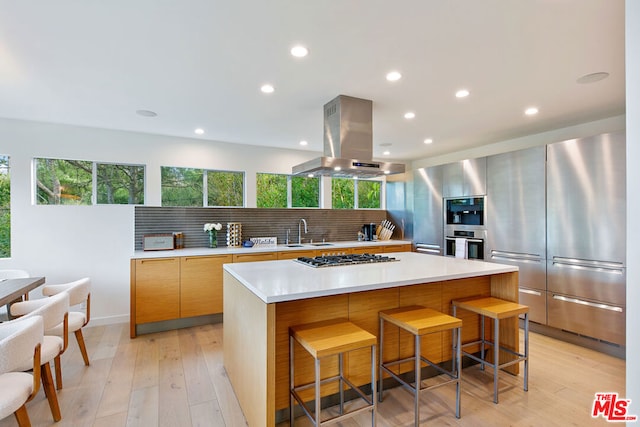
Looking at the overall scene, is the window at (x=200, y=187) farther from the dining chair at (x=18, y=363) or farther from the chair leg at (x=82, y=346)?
the dining chair at (x=18, y=363)

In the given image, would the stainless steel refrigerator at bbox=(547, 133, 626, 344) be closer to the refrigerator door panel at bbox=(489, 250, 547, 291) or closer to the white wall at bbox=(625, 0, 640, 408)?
the refrigerator door panel at bbox=(489, 250, 547, 291)

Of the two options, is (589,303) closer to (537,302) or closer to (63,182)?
(537,302)

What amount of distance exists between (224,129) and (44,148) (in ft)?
6.86

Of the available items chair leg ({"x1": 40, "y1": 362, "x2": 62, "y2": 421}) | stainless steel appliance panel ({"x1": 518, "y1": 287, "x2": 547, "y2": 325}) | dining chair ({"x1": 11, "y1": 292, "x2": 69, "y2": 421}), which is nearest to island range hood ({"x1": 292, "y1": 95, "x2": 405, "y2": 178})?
dining chair ({"x1": 11, "y1": 292, "x2": 69, "y2": 421})

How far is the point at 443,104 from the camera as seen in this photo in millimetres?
3125

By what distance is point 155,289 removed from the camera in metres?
3.60

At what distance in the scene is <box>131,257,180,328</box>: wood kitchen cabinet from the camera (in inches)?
138

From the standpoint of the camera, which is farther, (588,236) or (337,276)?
(588,236)

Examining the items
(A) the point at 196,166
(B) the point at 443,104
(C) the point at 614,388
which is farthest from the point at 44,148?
(C) the point at 614,388

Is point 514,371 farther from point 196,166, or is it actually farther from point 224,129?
point 196,166

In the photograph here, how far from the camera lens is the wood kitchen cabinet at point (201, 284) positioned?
3.75 metres

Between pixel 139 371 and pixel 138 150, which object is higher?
pixel 138 150

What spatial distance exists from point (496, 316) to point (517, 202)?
6.88 feet

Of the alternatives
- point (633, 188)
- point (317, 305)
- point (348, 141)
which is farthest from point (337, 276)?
point (633, 188)
